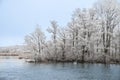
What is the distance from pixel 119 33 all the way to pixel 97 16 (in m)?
4.84

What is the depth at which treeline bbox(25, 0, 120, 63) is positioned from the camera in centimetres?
5091

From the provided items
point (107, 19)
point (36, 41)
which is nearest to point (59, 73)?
point (107, 19)

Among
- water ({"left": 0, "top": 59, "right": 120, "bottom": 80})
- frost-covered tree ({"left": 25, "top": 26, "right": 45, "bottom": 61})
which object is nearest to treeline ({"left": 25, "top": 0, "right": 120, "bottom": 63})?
frost-covered tree ({"left": 25, "top": 26, "right": 45, "bottom": 61})

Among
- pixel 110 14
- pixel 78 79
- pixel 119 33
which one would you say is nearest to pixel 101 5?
pixel 110 14

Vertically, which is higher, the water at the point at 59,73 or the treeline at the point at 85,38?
the treeline at the point at 85,38

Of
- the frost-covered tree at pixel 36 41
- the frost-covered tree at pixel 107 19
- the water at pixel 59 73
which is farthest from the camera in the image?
the frost-covered tree at pixel 36 41

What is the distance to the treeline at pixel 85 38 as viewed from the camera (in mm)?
50909

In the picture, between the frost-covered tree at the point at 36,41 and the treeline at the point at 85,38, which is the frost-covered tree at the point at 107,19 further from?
the frost-covered tree at the point at 36,41

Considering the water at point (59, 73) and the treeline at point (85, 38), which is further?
the treeline at point (85, 38)

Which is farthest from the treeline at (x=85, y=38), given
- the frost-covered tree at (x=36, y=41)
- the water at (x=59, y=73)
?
the water at (x=59, y=73)

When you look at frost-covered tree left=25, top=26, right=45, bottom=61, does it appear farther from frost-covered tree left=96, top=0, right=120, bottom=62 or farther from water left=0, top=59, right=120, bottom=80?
water left=0, top=59, right=120, bottom=80

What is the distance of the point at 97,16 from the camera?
52.7m

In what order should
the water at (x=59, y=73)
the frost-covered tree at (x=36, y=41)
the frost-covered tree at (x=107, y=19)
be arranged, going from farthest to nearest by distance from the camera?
the frost-covered tree at (x=36, y=41), the frost-covered tree at (x=107, y=19), the water at (x=59, y=73)

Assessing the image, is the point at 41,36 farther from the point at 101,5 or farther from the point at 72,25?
the point at 101,5
